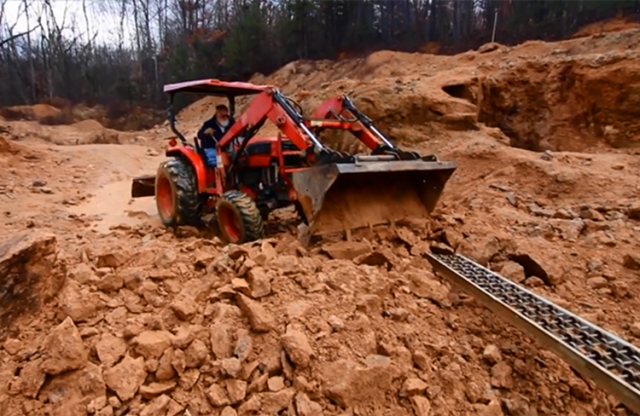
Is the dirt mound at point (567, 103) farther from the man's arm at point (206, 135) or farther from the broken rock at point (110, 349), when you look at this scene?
the broken rock at point (110, 349)

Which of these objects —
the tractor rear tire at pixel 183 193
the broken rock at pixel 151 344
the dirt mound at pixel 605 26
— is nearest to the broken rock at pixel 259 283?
the broken rock at pixel 151 344

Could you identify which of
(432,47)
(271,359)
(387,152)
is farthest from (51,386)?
(432,47)

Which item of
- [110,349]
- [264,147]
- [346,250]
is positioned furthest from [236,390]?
[264,147]

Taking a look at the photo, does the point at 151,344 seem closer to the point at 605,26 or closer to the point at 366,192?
the point at 366,192

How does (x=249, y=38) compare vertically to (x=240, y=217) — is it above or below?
above

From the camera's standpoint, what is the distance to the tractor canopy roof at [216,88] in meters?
5.31

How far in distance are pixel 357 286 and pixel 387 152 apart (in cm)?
182

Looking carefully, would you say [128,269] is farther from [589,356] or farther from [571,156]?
[571,156]

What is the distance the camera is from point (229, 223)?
5.04m

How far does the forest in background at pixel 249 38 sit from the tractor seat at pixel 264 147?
60.8 ft

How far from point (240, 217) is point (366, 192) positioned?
4.06 feet

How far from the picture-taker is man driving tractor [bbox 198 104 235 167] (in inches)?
228

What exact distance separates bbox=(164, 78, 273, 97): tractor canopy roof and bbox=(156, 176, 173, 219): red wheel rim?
1218 millimetres

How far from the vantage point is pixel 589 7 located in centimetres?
2023
